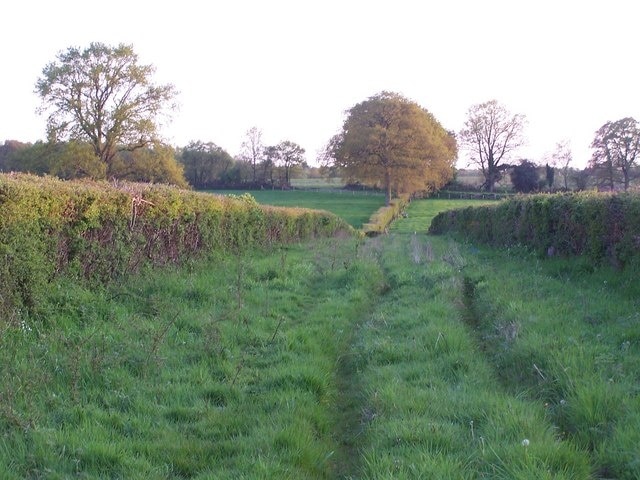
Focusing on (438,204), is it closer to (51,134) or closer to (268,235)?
(51,134)

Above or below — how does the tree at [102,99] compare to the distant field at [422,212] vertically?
above

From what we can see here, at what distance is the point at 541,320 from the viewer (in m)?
7.32

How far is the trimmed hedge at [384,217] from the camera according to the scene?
42506mm

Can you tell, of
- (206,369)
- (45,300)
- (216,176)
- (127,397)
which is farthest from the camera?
(216,176)

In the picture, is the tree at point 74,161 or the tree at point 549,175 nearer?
the tree at point 74,161

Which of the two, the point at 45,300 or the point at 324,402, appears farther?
the point at 45,300

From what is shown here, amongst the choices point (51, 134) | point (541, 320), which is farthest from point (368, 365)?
point (51, 134)

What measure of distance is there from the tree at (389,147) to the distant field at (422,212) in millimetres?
2891

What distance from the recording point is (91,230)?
875 centimetres

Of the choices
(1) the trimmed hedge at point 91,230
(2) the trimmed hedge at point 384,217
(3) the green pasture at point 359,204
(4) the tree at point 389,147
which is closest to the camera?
(1) the trimmed hedge at point 91,230

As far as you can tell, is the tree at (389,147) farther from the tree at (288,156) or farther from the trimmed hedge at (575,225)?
the trimmed hedge at (575,225)

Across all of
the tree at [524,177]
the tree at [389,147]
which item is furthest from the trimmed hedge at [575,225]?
the tree at [524,177]

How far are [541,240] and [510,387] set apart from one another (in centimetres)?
950

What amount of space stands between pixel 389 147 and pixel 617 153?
20110 millimetres
